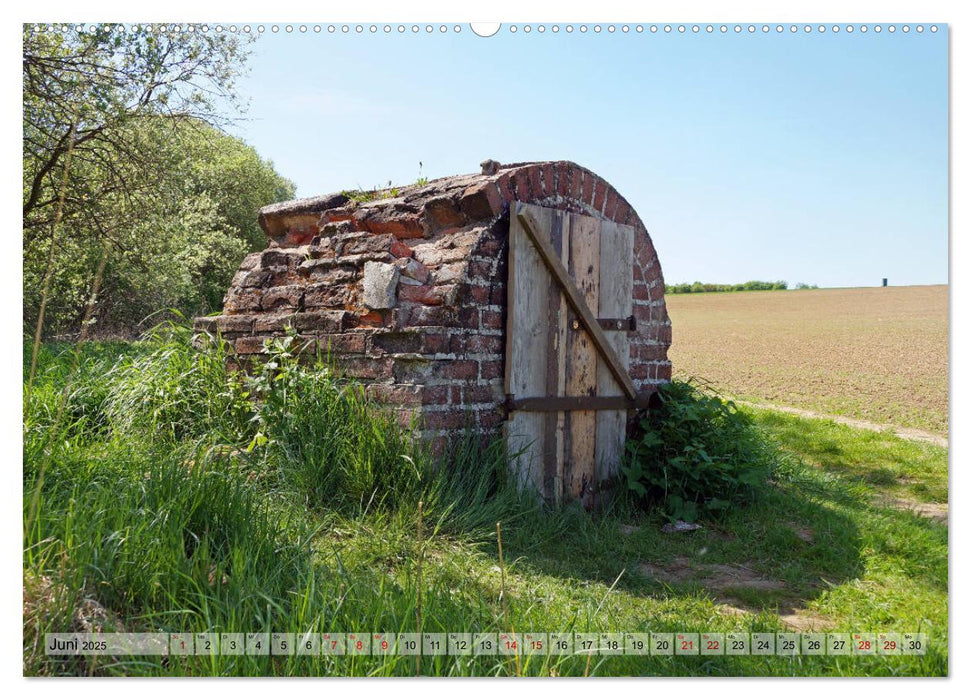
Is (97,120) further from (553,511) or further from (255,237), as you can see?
(255,237)

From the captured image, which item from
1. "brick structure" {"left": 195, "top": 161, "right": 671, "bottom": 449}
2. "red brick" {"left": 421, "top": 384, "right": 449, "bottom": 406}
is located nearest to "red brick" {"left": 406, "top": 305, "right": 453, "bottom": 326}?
"brick structure" {"left": 195, "top": 161, "right": 671, "bottom": 449}

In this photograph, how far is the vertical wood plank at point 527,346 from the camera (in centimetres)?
484

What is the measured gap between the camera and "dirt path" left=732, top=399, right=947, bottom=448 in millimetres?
7871

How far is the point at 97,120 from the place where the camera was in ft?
24.1

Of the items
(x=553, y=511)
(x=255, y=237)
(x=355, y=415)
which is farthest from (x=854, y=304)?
(x=255, y=237)

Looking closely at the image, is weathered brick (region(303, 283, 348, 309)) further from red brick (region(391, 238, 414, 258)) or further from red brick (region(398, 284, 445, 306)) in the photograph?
red brick (region(398, 284, 445, 306))

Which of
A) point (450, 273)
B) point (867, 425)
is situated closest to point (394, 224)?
point (450, 273)

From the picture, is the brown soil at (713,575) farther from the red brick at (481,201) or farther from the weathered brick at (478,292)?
the red brick at (481,201)

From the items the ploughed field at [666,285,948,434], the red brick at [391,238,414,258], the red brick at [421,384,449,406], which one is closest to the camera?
the red brick at [421,384,449,406]

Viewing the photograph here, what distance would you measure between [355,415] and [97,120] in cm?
497

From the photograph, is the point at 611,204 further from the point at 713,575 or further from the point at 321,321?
the point at 713,575

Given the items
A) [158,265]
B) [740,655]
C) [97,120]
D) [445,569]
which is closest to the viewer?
[740,655]

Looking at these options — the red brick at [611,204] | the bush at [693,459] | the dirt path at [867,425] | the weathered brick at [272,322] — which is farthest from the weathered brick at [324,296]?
the dirt path at [867,425]

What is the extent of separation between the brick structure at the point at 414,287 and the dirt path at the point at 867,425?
4328mm
